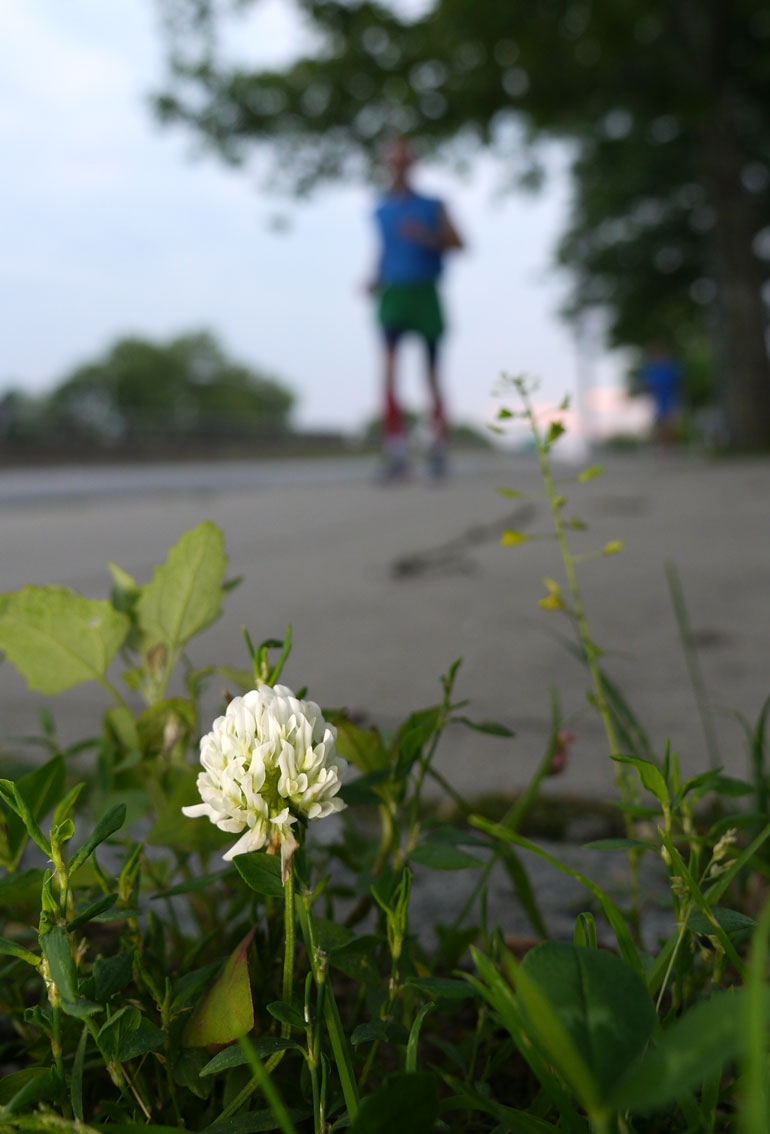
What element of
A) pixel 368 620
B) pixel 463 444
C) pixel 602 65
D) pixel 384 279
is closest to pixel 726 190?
pixel 602 65

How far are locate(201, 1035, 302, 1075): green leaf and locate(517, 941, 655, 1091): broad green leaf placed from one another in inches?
5.6

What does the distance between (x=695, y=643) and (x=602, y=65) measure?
9469mm

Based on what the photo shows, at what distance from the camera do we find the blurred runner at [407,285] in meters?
5.79

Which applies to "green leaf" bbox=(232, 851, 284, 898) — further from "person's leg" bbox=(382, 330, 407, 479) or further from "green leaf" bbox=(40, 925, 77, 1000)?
"person's leg" bbox=(382, 330, 407, 479)

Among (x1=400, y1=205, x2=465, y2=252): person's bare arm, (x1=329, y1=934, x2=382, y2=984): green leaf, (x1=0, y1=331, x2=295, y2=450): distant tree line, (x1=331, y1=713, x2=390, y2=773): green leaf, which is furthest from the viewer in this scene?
(x1=0, y1=331, x2=295, y2=450): distant tree line

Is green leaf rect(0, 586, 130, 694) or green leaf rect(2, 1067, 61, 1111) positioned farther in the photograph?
green leaf rect(0, 586, 130, 694)

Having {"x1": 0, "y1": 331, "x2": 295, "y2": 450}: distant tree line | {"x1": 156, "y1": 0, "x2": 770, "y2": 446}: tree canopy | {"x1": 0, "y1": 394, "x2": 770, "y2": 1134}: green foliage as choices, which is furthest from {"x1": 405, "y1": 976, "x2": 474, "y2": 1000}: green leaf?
{"x1": 0, "y1": 331, "x2": 295, "y2": 450}: distant tree line

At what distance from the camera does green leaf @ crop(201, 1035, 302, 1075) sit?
0.44 m

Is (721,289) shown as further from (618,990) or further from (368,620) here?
(618,990)

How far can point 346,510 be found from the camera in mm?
3961

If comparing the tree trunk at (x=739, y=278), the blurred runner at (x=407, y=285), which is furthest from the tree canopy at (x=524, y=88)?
the blurred runner at (x=407, y=285)

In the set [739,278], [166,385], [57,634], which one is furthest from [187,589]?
[166,385]

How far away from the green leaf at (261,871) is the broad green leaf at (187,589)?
0.26m

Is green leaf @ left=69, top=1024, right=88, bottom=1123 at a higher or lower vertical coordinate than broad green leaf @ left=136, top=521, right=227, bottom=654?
lower
